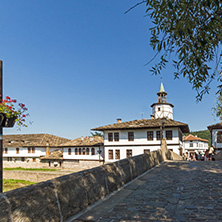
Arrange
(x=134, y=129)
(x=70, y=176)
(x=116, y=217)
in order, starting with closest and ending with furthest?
(x=116, y=217) → (x=70, y=176) → (x=134, y=129)

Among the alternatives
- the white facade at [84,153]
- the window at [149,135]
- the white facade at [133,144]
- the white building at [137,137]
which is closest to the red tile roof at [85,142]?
the white facade at [84,153]

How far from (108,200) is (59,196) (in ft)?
5.62

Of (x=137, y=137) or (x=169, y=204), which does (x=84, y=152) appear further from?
(x=169, y=204)

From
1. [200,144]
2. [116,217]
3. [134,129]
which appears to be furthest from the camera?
[200,144]

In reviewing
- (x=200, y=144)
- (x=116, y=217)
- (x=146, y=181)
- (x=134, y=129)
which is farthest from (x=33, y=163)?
(x=200, y=144)

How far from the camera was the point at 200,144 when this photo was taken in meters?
69.6

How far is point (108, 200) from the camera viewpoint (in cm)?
479

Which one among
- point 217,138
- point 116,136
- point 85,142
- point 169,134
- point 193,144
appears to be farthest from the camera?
point 193,144

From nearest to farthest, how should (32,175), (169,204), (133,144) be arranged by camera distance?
(169,204), (133,144), (32,175)

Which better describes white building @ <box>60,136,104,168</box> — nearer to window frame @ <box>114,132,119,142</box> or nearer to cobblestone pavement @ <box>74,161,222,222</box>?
window frame @ <box>114,132,119,142</box>

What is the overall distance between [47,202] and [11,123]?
1670 mm

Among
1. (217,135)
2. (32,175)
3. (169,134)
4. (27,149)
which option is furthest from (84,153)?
(217,135)

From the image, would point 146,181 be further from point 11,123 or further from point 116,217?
point 11,123

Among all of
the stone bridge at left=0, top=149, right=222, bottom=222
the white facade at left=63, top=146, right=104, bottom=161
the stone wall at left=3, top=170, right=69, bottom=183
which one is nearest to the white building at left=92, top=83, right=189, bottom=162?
the white facade at left=63, top=146, right=104, bottom=161
